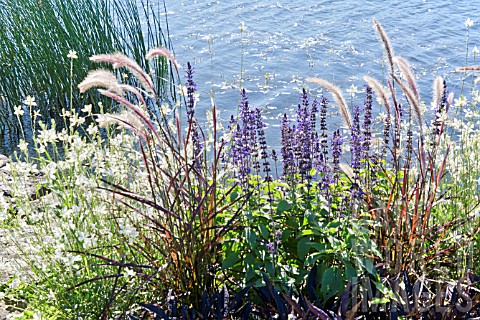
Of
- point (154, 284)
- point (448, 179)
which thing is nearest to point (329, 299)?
point (154, 284)

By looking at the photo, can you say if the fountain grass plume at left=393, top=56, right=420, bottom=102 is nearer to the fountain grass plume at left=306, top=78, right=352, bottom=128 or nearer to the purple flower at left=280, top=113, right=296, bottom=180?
the fountain grass plume at left=306, top=78, right=352, bottom=128

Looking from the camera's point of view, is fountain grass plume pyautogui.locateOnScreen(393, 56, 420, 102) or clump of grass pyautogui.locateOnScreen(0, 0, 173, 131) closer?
fountain grass plume pyautogui.locateOnScreen(393, 56, 420, 102)

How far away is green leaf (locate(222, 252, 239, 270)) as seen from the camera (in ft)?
9.88

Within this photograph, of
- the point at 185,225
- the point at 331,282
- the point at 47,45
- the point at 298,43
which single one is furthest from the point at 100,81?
the point at 298,43

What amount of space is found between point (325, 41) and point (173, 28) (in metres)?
2.76

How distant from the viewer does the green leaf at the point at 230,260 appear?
3.01 meters

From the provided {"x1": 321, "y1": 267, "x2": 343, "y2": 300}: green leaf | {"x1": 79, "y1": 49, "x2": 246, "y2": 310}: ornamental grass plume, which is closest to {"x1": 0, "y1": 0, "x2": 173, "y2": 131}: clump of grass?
{"x1": 79, "y1": 49, "x2": 246, "y2": 310}: ornamental grass plume

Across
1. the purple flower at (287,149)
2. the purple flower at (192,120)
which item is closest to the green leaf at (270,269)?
the purple flower at (287,149)

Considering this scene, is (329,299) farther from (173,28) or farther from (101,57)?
(173,28)

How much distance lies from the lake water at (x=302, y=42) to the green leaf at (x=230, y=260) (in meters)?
4.82

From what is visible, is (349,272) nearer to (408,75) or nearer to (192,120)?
(408,75)

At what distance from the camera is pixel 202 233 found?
3.13m

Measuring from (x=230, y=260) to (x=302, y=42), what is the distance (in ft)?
25.0

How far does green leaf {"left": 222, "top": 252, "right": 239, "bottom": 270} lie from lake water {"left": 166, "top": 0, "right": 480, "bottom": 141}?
482 centimetres
